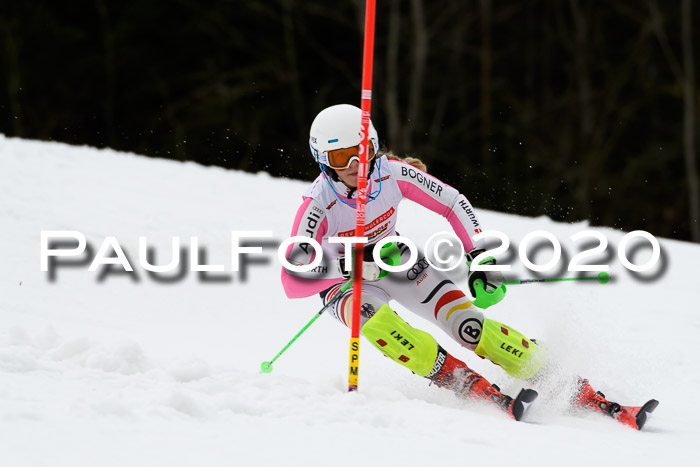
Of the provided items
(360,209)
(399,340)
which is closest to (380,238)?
(360,209)

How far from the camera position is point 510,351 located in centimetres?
421

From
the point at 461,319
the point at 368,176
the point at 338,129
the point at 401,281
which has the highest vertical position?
the point at 338,129

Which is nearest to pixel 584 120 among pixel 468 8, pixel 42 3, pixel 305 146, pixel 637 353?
pixel 468 8

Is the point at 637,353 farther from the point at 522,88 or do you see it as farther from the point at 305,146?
the point at 522,88

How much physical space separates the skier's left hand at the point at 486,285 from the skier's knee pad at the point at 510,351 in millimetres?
142

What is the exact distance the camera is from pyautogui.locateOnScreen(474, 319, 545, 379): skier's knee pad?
Answer: 421 cm

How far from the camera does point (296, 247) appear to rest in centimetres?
421

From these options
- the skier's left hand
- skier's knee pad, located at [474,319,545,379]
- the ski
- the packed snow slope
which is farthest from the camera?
the skier's left hand

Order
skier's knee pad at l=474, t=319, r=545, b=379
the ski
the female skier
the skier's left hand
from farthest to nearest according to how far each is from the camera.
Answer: the skier's left hand
skier's knee pad at l=474, t=319, r=545, b=379
the female skier
the ski

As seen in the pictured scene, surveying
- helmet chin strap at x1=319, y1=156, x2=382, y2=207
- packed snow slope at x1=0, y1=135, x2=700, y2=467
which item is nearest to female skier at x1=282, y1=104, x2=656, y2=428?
helmet chin strap at x1=319, y1=156, x2=382, y2=207

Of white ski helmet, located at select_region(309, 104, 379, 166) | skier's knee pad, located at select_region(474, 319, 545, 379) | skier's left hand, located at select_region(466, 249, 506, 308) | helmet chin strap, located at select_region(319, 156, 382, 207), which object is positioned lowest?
skier's knee pad, located at select_region(474, 319, 545, 379)

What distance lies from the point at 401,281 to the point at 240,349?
160 cm

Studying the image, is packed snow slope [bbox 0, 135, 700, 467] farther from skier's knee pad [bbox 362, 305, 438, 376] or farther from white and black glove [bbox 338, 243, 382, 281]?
white and black glove [bbox 338, 243, 382, 281]

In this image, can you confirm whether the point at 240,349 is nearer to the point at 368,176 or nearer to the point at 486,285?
the point at 368,176
